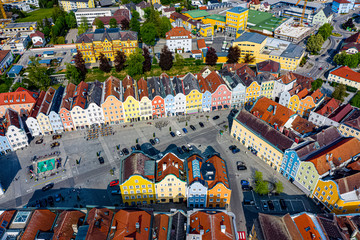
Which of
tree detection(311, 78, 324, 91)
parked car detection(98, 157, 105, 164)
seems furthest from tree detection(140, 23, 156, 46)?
parked car detection(98, 157, 105, 164)

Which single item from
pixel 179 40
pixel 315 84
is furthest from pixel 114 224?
pixel 179 40

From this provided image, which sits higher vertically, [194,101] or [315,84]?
[194,101]

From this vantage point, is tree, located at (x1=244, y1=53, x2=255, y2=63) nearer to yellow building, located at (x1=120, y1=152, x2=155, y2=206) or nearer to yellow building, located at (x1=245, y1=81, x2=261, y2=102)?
yellow building, located at (x1=245, y1=81, x2=261, y2=102)

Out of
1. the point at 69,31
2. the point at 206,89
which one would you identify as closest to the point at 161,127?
the point at 206,89

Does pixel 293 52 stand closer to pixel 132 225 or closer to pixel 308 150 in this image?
pixel 308 150

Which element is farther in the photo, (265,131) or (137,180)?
(265,131)

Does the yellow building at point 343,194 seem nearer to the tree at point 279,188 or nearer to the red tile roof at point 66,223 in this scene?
the tree at point 279,188

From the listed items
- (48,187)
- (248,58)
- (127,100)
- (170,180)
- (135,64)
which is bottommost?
(48,187)
